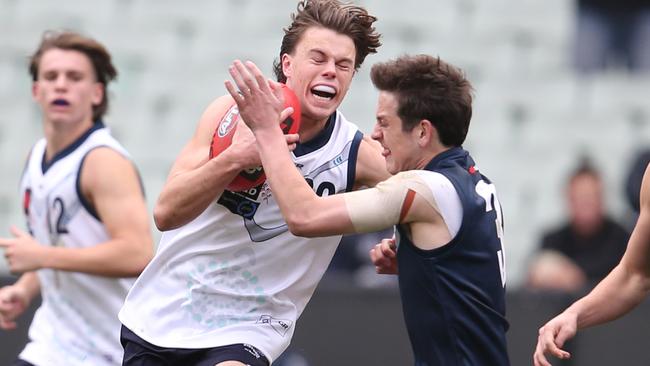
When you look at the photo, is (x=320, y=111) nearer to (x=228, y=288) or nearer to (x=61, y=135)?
(x=228, y=288)

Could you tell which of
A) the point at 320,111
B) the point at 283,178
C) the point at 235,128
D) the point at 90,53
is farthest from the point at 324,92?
the point at 90,53

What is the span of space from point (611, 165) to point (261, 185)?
244 inches

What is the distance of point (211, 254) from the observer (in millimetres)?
5953

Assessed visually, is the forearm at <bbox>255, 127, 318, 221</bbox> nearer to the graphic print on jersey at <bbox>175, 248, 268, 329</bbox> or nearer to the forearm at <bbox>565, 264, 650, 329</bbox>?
the graphic print on jersey at <bbox>175, 248, 268, 329</bbox>

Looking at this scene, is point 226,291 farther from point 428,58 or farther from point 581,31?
point 581,31

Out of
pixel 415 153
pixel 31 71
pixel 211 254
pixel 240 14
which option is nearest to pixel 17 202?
pixel 240 14

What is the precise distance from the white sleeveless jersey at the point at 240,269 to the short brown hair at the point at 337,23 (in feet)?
1.16

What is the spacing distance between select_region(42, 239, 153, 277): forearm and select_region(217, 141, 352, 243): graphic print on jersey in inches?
46.9

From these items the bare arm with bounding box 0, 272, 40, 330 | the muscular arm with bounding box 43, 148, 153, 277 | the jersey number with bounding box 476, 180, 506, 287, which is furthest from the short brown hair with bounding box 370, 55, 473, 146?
the bare arm with bounding box 0, 272, 40, 330

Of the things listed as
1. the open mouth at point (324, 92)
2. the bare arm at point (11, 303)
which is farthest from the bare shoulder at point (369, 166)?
the bare arm at point (11, 303)

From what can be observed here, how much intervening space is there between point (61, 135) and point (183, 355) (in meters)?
2.00

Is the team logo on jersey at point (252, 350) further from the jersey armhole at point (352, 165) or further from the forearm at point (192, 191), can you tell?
the jersey armhole at point (352, 165)

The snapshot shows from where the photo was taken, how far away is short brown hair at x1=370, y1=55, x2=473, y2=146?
5500 millimetres

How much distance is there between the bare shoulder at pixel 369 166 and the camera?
6.05 meters
